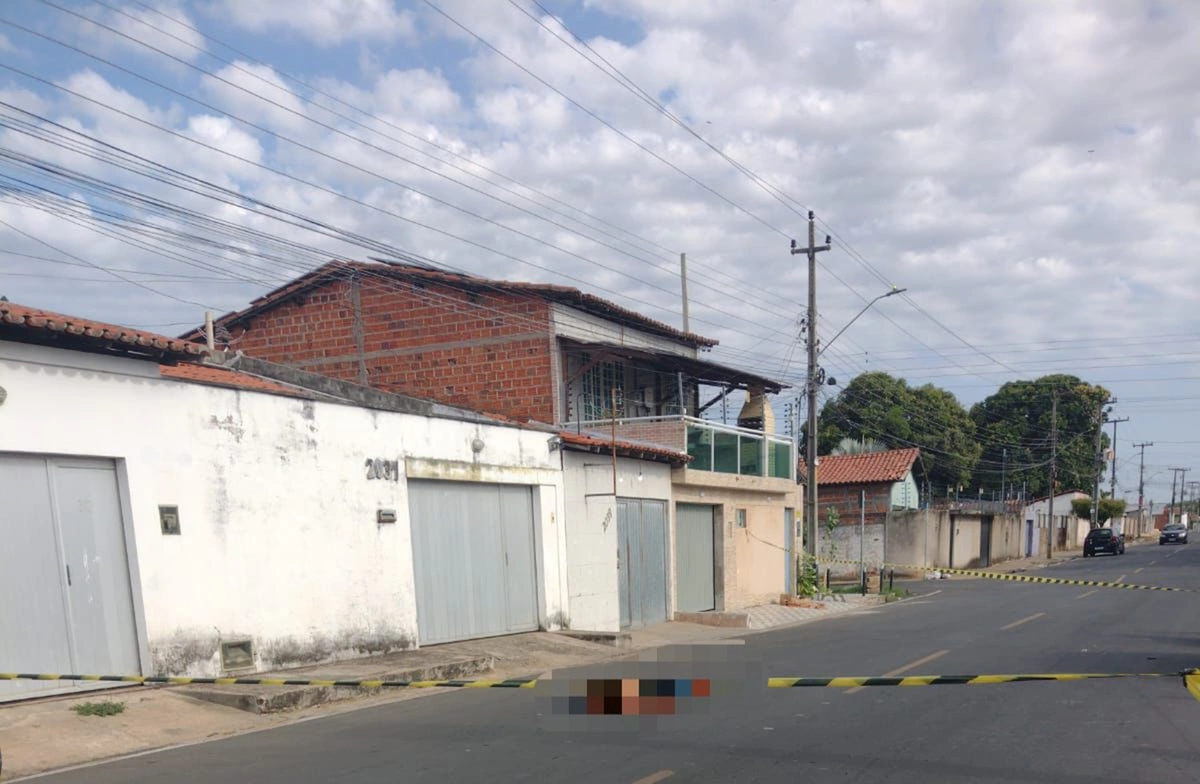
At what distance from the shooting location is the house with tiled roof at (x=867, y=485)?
4209cm

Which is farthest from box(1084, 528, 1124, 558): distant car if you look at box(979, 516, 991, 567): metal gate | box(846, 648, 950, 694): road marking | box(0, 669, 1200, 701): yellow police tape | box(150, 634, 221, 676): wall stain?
box(150, 634, 221, 676): wall stain

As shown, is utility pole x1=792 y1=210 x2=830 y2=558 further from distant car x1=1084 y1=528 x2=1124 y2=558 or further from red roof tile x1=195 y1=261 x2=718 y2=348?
distant car x1=1084 y1=528 x2=1124 y2=558

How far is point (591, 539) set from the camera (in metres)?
18.7

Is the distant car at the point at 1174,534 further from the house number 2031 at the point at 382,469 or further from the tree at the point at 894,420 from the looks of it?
the house number 2031 at the point at 382,469

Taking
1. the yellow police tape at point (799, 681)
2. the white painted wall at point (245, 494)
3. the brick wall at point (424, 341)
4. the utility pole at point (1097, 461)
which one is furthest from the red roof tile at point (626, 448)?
the utility pole at point (1097, 461)

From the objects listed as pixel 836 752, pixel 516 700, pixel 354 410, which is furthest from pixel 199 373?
pixel 836 752

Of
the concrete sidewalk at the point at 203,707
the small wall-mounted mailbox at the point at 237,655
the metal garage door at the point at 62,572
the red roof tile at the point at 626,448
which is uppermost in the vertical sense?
the red roof tile at the point at 626,448

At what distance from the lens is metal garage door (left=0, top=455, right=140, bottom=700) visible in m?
9.74

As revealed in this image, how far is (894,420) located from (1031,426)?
1701cm

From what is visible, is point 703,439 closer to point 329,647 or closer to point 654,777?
point 329,647

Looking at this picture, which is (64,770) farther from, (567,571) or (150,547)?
(567,571)

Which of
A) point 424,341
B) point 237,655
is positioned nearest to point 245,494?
point 237,655

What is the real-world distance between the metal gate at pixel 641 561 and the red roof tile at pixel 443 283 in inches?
195

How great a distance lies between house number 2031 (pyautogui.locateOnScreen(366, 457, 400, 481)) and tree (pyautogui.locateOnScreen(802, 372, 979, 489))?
4566 cm
